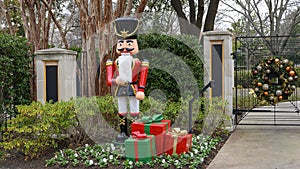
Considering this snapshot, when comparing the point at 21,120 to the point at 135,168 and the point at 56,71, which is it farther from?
the point at 135,168

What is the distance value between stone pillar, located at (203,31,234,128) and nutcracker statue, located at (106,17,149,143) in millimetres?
1950

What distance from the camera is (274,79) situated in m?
7.11

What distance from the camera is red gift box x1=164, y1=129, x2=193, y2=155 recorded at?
4.57m

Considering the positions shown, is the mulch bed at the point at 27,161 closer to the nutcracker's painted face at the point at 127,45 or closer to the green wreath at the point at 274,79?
the nutcracker's painted face at the point at 127,45

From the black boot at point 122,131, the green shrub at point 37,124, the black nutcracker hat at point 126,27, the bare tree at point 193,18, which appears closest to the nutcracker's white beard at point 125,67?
the black nutcracker hat at point 126,27

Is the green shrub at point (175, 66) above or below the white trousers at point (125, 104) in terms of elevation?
above

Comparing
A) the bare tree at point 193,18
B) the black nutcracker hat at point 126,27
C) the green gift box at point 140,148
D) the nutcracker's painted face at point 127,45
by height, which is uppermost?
the bare tree at point 193,18

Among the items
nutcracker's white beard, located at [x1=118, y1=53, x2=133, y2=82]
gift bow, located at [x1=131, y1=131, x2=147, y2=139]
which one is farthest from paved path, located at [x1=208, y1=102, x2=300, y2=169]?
nutcracker's white beard, located at [x1=118, y1=53, x2=133, y2=82]

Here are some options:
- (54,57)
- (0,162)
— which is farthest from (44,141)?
(54,57)

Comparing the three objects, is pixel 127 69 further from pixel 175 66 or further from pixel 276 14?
pixel 276 14

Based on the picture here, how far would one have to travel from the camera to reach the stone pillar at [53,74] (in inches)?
232

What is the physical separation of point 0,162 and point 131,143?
2258 millimetres

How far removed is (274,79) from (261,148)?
8.05 ft

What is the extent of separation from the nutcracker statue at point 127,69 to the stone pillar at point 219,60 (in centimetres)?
195
